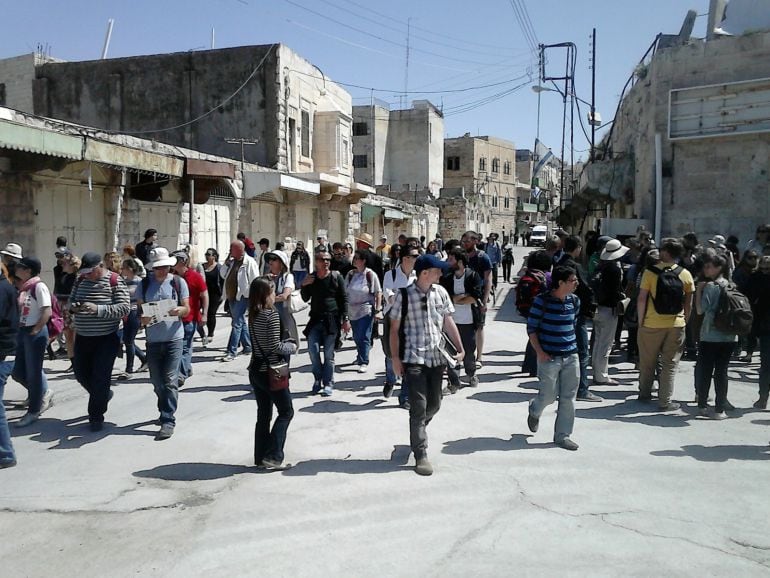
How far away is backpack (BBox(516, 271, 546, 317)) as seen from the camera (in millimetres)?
7969

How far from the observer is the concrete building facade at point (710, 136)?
1505 centimetres

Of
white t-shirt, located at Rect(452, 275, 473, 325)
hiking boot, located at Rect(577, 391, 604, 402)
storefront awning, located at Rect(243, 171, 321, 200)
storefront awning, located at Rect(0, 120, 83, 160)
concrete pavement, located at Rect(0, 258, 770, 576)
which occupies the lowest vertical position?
concrete pavement, located at Rect(0, 258, 770, 576)

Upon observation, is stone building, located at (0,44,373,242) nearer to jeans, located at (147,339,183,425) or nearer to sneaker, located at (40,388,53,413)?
sneaker, located at (40,388,53,413)

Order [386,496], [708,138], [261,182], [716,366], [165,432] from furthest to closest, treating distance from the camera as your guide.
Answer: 1. [261,182]
2. [708,138]
3. [716,366]
4. [165,432]
5. [386,496]

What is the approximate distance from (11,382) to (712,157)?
50.2 feet

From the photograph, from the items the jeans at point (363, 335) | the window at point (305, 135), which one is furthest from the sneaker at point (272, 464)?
the window at point (305, 135)

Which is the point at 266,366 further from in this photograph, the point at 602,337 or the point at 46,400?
the point at 602,337

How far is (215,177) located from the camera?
16250 mm

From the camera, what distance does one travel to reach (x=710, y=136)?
50.6ft

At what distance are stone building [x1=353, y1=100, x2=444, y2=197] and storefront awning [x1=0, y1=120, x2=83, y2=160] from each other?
149ft

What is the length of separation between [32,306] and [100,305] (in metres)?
0.74

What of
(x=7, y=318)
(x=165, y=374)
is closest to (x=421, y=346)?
(x=165, y=374)

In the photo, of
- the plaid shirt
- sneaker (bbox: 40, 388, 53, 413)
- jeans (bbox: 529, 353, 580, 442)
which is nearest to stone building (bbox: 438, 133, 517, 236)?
sneaker (bbox: 40, 388, 53, 413)

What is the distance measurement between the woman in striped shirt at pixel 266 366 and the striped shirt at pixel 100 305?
5.90 ft
